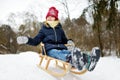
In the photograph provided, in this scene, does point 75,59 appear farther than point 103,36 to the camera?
No

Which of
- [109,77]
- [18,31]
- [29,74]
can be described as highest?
[29,74]

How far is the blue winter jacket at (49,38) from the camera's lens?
461 cm

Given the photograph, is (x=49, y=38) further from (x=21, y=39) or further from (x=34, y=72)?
(x=34, y=72)

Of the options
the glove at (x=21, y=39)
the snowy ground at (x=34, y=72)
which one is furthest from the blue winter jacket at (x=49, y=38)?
the snowy ground at (x=34, y=72)

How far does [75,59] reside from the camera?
376 centimetres

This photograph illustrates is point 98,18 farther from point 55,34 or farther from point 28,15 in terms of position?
point 28,15

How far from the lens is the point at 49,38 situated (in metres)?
4.68

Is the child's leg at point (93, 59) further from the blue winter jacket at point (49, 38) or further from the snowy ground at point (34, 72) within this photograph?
the blue winter jacket at point (49, 38)

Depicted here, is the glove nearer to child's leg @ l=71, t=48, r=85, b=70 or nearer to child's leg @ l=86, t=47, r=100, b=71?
child's leg @ l=71, t=48, r=85, b=70

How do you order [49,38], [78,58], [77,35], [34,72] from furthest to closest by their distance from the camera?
[77,35], [49,38], [34,72], [78,58]

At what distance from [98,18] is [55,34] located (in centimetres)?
423

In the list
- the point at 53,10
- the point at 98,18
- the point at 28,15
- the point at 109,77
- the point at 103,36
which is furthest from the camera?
the point at 28,15

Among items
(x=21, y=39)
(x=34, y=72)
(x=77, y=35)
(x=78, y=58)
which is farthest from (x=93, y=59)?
(x=77, y=35)

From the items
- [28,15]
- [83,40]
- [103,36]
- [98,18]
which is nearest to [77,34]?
[83,40]
